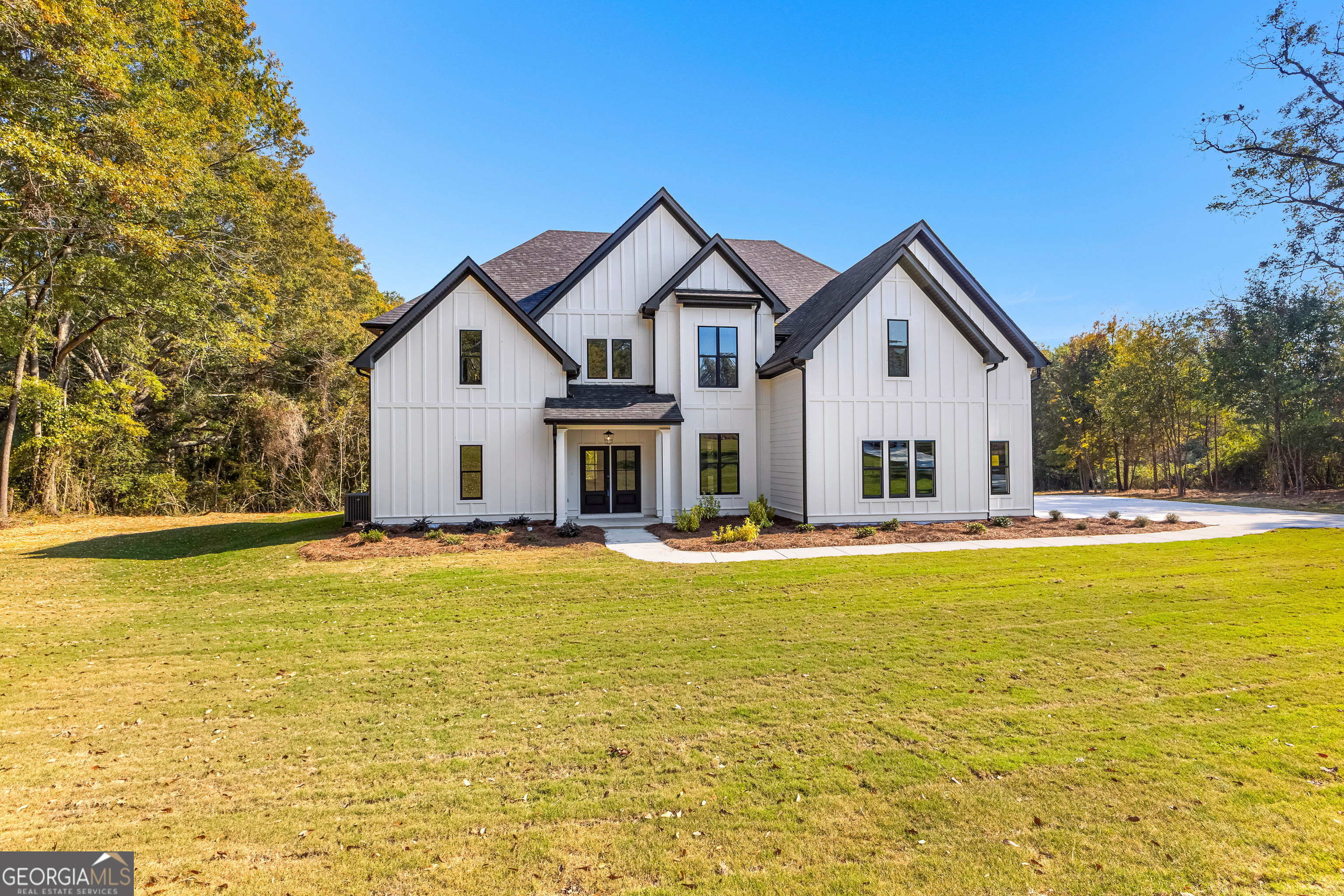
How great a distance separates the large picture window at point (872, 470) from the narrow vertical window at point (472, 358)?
→ 1122 cm

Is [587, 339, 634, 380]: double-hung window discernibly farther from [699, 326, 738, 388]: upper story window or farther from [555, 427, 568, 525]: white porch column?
[555, 427, 568, 525]: white porch column

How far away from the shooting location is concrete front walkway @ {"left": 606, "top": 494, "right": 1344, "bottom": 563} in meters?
12.2

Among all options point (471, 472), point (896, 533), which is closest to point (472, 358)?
point (471, 472)

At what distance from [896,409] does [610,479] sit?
8733mm

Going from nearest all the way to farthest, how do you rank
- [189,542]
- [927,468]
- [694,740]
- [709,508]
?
[694,740] < [189,542] < [927,468] < [709,508]

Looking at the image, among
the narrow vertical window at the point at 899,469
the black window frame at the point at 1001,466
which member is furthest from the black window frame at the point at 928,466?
the black window frame at the point at 1001,466

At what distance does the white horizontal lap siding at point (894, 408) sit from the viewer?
52.9ft

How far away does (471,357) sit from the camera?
16.6 m

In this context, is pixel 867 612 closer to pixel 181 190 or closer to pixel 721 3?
pixel 721 3

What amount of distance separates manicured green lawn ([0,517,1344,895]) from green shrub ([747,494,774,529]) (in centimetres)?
680

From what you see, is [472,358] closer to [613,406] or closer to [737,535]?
[613,406]

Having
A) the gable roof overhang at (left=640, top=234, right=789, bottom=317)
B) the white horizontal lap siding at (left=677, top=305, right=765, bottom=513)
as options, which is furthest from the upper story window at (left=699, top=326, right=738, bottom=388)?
the gable roof overhang at (left=640, top=234, right=789, bottom=317)

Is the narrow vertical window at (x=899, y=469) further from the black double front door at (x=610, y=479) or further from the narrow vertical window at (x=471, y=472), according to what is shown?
the narrow vertical window at (x=471, y=472)

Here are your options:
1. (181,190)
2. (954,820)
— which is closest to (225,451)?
(181,190)
